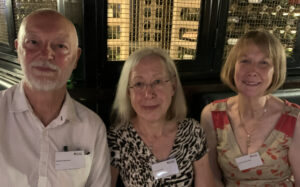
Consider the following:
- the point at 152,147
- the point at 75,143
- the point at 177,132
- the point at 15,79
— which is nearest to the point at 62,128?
the point at 75,143

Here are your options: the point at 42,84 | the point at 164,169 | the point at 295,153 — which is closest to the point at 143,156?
the point at 164,169

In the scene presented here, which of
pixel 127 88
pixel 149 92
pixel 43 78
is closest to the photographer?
pixel 43 78

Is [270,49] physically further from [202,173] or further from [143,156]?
[143,156]

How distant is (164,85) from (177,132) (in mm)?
297

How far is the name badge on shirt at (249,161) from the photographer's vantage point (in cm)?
163

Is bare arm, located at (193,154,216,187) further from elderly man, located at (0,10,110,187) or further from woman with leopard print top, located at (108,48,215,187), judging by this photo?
elderly man, located at (0,10,110,187)

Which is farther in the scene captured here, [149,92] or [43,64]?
[149,92]

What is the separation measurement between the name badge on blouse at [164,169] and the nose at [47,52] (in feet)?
2.55

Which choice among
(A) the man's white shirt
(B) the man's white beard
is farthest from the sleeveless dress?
(B) the man's white beard

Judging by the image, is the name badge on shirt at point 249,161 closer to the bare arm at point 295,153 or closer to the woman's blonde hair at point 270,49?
the bare arm at point 295,153

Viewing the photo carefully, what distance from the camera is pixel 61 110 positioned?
1.32 metres

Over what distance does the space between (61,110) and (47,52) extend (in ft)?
0.95

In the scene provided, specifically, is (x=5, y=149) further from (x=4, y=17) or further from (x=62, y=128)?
(x=4, y=17)

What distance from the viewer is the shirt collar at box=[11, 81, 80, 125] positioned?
1254mm
